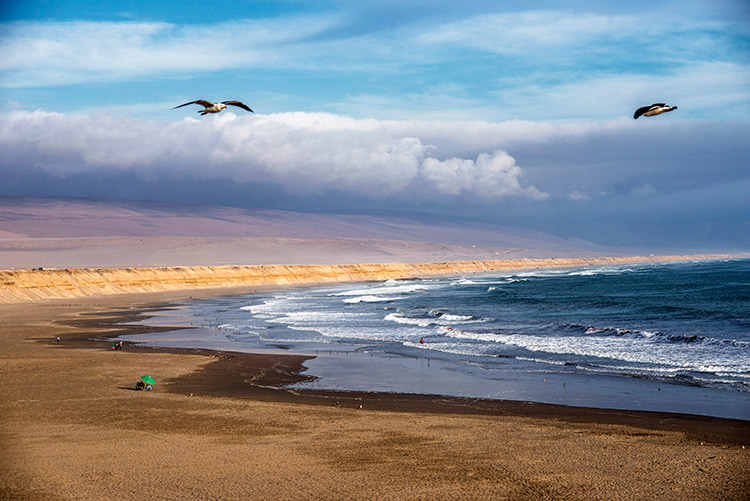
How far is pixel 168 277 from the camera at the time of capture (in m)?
98.2

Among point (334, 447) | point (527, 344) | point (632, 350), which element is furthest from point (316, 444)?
point (527, 344)

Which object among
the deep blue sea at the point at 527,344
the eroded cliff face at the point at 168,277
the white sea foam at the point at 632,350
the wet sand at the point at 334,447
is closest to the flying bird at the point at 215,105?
the wet sand at the point at 334,447

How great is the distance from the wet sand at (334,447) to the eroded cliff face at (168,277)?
181 feet

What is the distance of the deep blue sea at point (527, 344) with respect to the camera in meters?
21.1

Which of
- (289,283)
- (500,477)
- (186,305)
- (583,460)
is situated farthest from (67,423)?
(289,283)

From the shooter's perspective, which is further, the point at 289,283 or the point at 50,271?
the point at 289,283

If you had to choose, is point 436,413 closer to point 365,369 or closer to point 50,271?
point 365,369

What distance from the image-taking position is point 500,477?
12.4 meters

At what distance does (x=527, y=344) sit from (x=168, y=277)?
75217 millimetres

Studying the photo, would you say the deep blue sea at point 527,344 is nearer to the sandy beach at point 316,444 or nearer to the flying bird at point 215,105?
the sandy beach at point 316,444

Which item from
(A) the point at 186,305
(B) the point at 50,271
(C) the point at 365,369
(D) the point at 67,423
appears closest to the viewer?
(D) the point at 67,423

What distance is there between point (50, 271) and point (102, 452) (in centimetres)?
7583

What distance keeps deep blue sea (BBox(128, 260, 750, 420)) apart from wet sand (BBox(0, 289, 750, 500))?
257 centimetres

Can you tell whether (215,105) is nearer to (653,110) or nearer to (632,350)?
(653,110)
